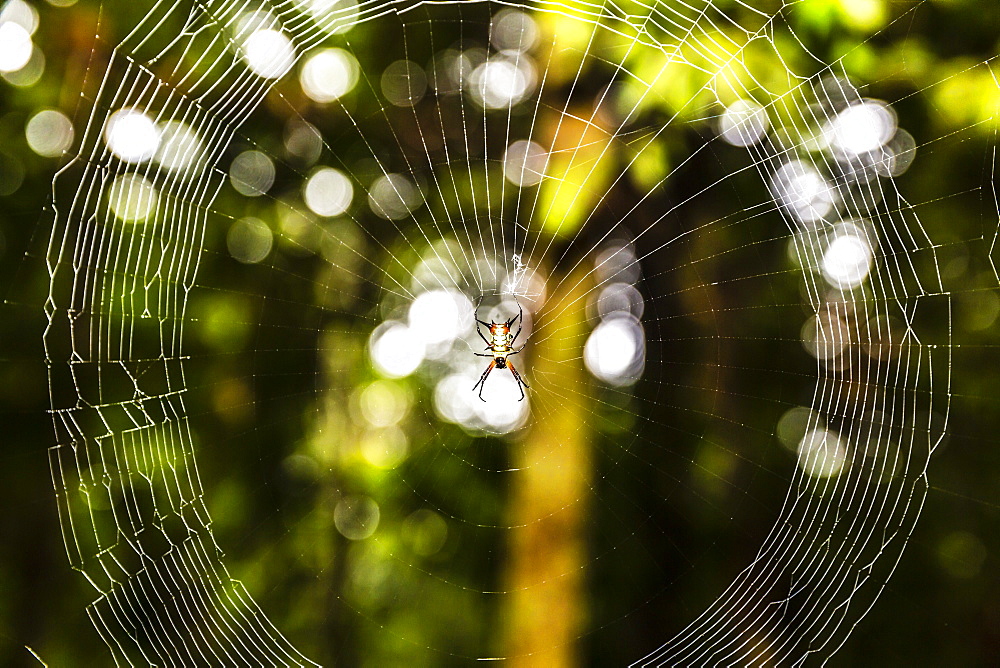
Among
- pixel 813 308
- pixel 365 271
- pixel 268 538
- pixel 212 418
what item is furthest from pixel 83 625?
pixel 813 308

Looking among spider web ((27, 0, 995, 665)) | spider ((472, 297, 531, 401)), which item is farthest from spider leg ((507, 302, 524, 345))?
spider web ((27, 0, 995, 665))

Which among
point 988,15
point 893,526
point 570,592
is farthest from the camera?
point 893,526

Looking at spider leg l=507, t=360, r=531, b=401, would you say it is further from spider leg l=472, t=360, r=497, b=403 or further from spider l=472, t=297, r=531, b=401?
spider leg l=472, t=360, r=497, b=403

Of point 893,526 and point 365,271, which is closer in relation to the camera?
point 893,526

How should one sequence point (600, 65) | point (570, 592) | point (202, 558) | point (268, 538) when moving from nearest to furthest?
point (600, 65) → point (570, 592) → point (202, 558) → point (268, 538)

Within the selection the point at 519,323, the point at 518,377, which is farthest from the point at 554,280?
the point at 518,377

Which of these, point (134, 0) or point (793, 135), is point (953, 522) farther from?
point (134, 0)

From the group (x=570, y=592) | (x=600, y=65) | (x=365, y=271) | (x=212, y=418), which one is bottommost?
(x=570, y=592)
